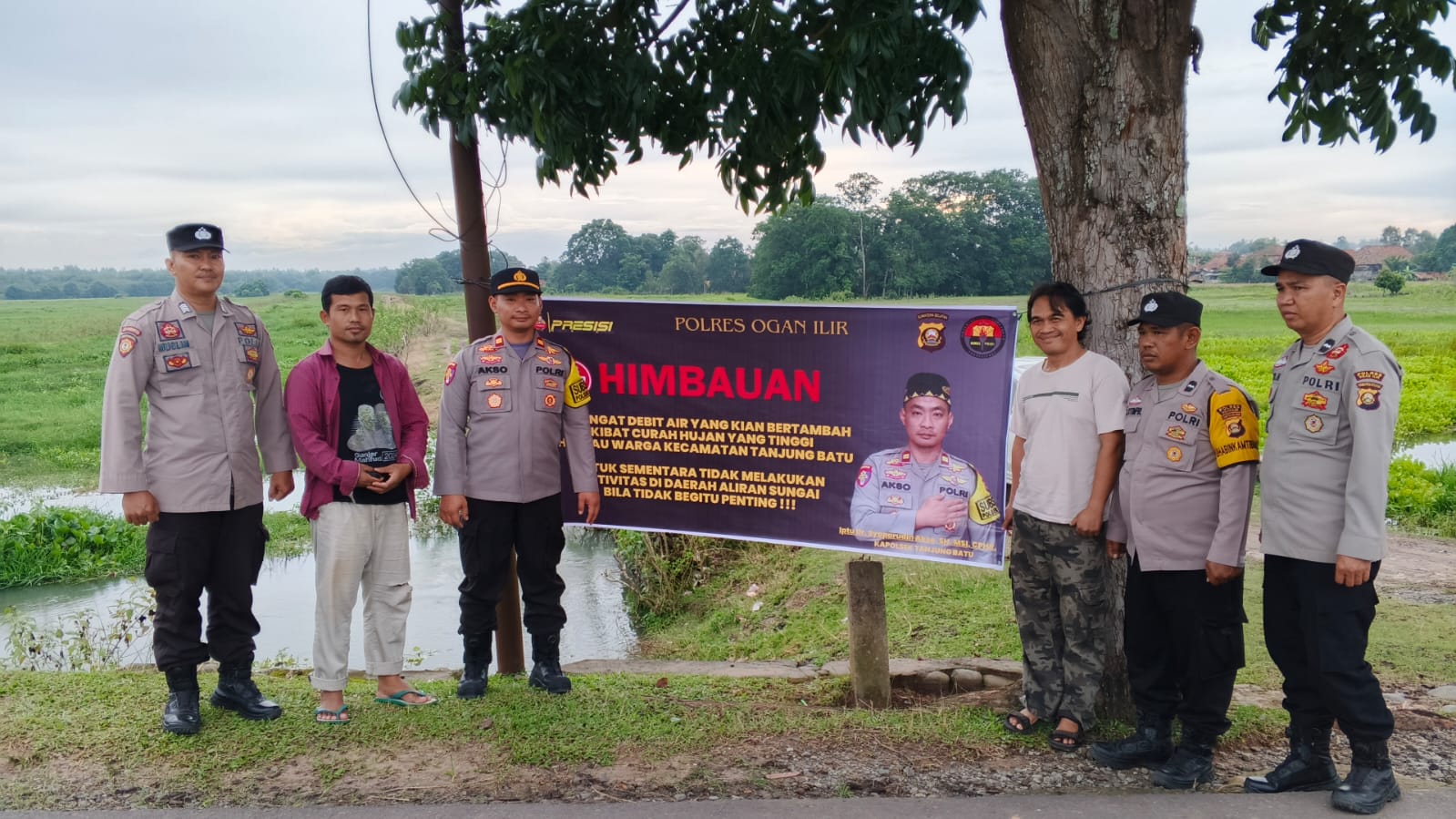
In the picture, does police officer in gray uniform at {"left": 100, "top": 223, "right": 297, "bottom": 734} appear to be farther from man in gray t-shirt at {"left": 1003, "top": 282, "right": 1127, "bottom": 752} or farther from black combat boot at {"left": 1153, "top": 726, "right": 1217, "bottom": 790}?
black combat boot at {"left": 1153, "top": 726, "right": 1217, "bottom": 790}

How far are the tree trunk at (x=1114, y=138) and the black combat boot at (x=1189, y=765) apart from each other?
0.50 metres

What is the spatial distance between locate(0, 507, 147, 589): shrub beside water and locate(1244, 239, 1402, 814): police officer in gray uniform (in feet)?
34.1

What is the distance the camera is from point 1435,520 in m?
9.67

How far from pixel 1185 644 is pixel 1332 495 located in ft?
2.27

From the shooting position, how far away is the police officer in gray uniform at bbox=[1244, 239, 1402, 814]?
9.83 ft

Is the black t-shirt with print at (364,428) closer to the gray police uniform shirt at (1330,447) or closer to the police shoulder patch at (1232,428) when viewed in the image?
the police shoulder patch at (1232,428)

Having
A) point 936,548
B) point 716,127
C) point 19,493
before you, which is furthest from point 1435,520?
point 19,493

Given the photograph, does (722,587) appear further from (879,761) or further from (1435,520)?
(1435,520)

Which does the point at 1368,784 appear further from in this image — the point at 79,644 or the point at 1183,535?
the point at 79,644

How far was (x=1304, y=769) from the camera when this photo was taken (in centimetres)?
331

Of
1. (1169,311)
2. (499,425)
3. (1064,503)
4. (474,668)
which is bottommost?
(474,668)

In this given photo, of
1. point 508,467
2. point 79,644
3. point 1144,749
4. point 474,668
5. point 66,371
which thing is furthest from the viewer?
point 66,371

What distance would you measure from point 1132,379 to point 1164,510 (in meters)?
0.63

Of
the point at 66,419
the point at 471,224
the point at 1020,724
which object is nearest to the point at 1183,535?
the point at 1020,724
